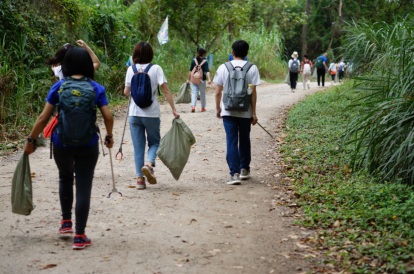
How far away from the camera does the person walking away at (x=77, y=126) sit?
11.4 feet

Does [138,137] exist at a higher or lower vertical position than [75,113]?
lower

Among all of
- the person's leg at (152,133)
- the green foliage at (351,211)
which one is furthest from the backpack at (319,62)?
the person's leg at (152,133)

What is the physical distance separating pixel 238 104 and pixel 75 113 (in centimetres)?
275

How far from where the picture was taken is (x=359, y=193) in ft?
16.0

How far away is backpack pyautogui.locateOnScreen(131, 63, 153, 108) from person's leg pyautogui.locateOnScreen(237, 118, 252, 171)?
4.56 ft

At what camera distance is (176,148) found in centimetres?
576

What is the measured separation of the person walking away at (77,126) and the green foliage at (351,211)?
7.34 ft

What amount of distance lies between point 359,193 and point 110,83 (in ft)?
35.1

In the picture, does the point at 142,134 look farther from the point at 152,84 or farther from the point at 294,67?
the point at 294,67

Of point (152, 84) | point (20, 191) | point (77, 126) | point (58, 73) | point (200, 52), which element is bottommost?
point (20, 191)

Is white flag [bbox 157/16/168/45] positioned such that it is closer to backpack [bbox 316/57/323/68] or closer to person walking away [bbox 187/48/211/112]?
person walking away [bbox 187/48/211/112]

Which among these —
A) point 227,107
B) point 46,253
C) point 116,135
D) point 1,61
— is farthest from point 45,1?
point 46,253

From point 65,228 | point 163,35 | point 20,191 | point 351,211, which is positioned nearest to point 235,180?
point 351,211

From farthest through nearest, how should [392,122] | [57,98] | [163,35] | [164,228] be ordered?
[163,35] < [392,122] < [164,228] < [57,98]
